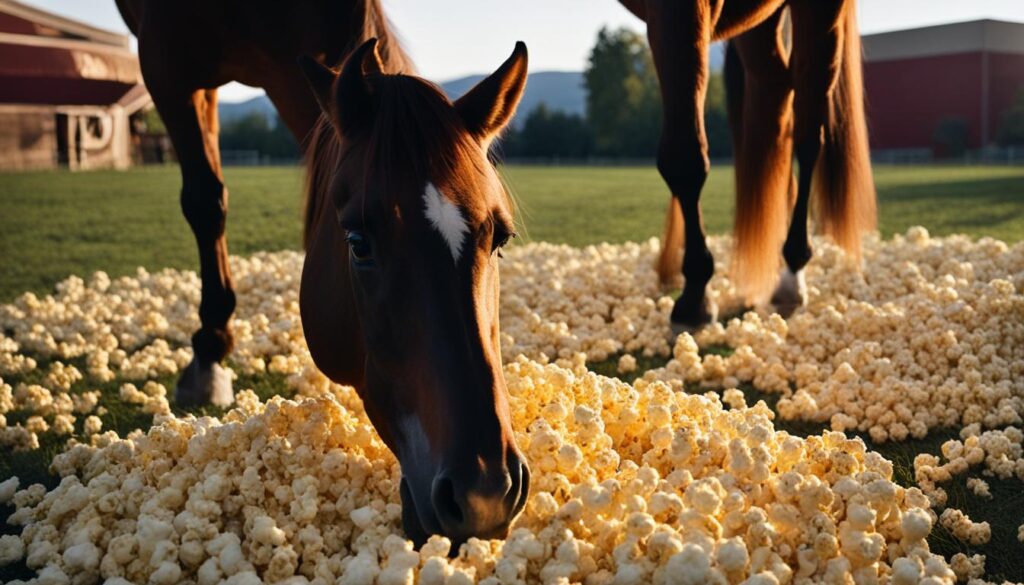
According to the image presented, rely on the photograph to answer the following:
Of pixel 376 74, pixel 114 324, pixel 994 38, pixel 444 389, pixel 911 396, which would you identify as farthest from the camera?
pixel 994 38

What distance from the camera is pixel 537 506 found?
2.30 metres

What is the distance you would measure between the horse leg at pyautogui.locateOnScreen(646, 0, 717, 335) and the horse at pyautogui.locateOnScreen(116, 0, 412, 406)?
1.47 meters

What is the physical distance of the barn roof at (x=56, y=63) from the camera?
83.7 feet

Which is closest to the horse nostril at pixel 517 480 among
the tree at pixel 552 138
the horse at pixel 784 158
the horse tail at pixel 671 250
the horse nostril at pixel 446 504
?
the horse nostril at pixel 446 504

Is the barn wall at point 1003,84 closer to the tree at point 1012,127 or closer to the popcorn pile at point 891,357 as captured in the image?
the tree at point 1012,127

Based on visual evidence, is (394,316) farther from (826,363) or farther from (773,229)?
(773,229)

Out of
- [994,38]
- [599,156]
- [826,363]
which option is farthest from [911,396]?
[599,156]

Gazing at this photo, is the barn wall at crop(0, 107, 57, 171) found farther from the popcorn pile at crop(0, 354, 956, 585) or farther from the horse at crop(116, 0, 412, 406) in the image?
the popcorn pile at crop(0, 354, 956, 585)

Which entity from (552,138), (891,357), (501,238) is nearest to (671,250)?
(891,357)

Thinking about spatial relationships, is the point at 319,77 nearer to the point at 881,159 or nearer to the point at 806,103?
the point at 806,103

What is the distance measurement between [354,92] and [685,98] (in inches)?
91.7

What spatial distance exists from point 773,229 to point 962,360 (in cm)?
158

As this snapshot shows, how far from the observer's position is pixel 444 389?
1918 millimetres

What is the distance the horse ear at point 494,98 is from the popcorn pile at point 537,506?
33.6 inches
